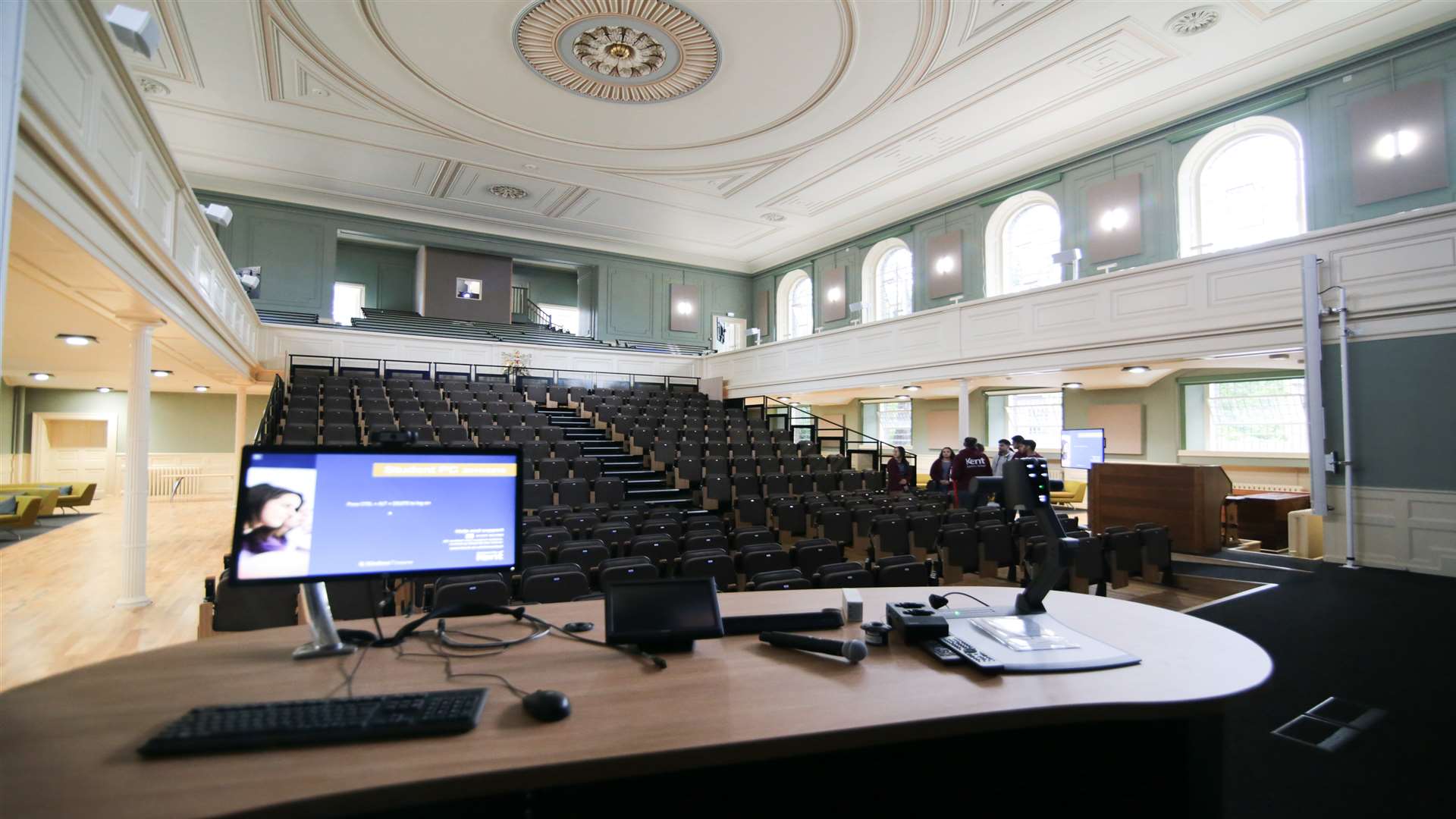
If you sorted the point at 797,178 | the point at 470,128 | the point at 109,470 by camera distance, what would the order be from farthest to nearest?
the point at 109,470, the point at 797,178, the point at 470,128

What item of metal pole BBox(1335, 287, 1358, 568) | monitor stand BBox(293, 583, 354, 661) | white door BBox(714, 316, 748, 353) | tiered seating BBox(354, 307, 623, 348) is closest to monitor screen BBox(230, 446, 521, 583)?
monitor stand BBox(293, 583, 354, 661)

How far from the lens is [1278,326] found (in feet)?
22.4

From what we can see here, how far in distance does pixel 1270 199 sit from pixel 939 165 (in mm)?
4422

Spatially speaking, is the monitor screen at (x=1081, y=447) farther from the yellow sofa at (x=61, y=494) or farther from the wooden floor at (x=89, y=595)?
the yellow sofa at (x=61, y=494)

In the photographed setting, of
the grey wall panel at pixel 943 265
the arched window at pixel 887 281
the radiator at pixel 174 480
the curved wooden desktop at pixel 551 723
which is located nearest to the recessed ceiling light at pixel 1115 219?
the grey wall panel at pixel 943 265

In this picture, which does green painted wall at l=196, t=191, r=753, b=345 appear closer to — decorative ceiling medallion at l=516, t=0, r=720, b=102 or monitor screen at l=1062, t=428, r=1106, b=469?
decorative ceiling medallion at l=516, t=0, r=720, b=102

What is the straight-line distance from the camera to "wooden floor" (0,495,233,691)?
14.2 feet

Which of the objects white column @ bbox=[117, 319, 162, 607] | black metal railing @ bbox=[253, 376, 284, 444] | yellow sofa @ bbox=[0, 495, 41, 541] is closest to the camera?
white column @ bbox=[117, 319, 162, 607]

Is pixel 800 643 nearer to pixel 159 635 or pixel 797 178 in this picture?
pixel 159 635

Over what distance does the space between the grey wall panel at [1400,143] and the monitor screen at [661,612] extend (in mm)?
9455

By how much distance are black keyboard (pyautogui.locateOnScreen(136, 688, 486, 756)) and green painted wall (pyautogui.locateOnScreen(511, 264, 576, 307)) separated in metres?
16.9

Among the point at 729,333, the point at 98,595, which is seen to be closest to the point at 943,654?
the point at 98,595

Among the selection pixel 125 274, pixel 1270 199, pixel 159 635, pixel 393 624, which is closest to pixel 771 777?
pixel 393 624

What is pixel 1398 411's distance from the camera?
244 inches
